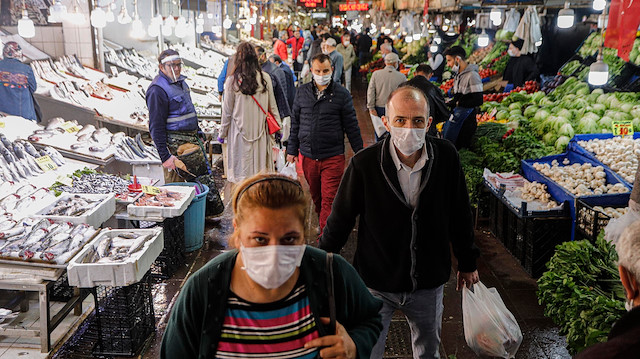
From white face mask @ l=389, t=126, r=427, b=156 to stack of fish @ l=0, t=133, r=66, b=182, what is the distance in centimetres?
455

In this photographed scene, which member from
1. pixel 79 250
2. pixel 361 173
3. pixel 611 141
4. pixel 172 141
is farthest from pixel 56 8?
pixel 611 141

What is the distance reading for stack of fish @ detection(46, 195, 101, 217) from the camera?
5062 mm

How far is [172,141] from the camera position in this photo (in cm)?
651

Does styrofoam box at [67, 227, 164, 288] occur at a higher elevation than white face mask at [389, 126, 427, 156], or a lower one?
lower

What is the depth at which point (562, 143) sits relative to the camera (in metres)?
7.54

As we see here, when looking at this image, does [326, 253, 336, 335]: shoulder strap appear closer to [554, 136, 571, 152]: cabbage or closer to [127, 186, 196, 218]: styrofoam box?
[127, 186, 196, 218]: styrofoam box

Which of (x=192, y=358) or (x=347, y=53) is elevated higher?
(x=347, y=53)

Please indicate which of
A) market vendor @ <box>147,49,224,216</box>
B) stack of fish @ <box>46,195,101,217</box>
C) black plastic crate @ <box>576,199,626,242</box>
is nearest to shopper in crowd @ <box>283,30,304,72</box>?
market vendor @ <box>147,49,224,216</box>

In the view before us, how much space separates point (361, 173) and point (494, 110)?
288 inches

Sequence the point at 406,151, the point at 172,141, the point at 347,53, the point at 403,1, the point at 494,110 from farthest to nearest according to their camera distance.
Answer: the point at 347,53 → the point at 403,1 → the point at 494,110 → the point at 172,141 → the point at 406,151

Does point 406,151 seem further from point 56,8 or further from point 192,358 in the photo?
point 56,8

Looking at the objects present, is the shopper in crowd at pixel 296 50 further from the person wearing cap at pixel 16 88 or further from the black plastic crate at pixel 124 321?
the black plastic crate at pixel 124 321

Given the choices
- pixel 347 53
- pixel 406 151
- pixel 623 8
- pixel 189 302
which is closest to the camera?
pixel 189 302

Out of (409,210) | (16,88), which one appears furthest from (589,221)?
(16,88)
